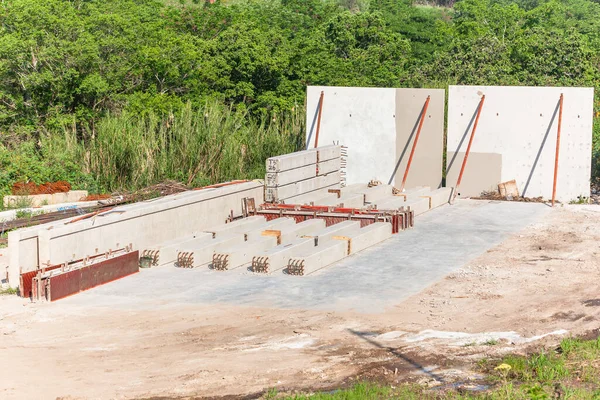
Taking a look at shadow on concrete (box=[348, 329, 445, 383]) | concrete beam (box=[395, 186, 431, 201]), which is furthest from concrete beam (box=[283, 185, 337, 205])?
shadow on concrete (box=[348, 329, 445, 383])

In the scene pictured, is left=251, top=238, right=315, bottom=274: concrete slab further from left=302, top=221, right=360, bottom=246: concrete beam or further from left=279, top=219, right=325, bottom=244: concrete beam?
left=279, top=219, right=325, bottom=244: concrete beam

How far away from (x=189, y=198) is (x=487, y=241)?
5419 millimetres

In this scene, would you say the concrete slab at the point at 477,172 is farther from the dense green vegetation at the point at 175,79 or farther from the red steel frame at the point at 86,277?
the red steel frame at the point at 86,277

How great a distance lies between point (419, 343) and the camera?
34.3 ft

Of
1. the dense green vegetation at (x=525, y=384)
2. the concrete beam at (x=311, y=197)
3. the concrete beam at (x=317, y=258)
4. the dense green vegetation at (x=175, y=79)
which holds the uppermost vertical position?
the dense green vegetation at (x=175, y=79)

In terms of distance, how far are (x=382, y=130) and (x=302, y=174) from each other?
11.2ft

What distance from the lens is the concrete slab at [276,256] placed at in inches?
561

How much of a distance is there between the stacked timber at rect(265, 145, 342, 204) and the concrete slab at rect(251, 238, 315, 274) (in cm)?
364

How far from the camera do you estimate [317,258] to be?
47.6 feet

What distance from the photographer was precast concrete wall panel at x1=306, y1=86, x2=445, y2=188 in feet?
72.3

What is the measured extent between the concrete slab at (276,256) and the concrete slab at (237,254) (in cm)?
21

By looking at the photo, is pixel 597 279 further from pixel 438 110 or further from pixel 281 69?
pixel 281 69

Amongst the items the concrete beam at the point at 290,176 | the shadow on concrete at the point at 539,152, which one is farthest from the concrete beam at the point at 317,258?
the shadow on concrete at the point at 539,152

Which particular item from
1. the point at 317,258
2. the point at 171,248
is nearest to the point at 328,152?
the point at 171,248
